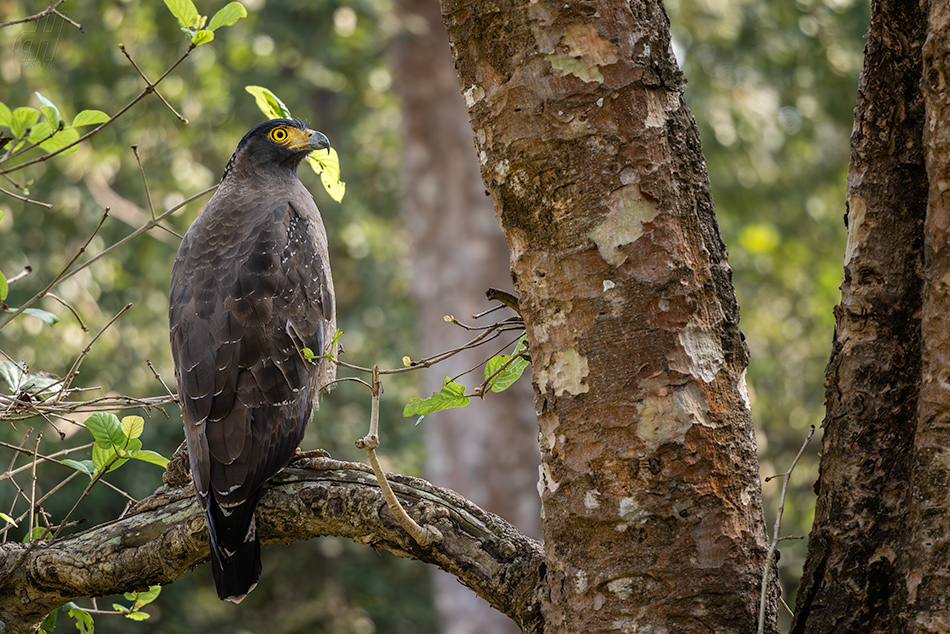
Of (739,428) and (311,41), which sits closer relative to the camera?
(739,428)

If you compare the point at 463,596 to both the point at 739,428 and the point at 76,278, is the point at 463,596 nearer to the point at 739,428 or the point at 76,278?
the point at 76,278

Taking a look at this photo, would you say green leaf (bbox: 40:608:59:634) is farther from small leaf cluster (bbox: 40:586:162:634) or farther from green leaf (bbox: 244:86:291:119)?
green leaf (bbox: 244:86:291:119)

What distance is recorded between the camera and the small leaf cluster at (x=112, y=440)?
2488 mm

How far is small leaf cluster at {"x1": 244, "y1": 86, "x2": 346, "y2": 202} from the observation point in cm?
311

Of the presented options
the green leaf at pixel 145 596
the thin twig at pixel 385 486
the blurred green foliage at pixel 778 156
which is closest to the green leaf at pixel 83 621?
the green leaf at pixel 145 596

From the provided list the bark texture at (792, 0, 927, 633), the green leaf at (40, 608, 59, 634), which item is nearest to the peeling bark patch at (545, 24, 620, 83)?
the bark texture at (792, 0, 927, 633)

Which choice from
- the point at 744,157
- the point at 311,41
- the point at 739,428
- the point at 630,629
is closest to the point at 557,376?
the point at 739,428

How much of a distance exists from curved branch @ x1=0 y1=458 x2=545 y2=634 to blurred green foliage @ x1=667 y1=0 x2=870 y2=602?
799cm

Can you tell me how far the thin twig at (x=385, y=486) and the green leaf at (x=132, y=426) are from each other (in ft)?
2.65

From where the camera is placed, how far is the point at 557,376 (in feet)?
6.39

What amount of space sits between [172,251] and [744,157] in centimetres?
721

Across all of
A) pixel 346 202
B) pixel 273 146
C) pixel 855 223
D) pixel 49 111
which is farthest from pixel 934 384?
pixel 346 202

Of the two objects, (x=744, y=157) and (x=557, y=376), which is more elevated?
(x=744, y=157)

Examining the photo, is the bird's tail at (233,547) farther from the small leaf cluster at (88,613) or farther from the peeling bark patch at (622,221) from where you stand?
the peeling bark patch at (622,221)
